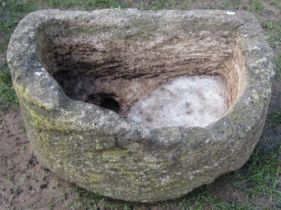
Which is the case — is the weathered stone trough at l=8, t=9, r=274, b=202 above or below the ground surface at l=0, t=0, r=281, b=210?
above

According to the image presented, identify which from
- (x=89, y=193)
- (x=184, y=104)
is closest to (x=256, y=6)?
(x=184, y=104)

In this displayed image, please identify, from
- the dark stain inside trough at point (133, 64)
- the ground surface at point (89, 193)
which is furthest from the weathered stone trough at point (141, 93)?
the ground surface at point (89, 193)

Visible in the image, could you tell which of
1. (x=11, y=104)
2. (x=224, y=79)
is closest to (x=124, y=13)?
(x=224, y=79)

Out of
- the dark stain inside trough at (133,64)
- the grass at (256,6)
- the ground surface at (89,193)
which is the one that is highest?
the dark stain inside trough at (133,64)

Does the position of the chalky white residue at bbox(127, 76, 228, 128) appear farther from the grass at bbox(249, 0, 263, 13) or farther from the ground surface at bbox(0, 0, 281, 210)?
the grass at bbox(249, 0, 263, 13)

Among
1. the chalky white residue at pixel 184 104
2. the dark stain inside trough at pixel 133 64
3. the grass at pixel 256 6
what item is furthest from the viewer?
the grass at pixel 256 6

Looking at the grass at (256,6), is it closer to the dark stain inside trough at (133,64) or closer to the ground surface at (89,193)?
the ground surface at (89,193)

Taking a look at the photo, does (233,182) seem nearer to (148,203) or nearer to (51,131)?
(148,203)

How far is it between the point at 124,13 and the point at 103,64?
1.31ft

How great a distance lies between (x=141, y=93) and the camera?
3.95 metres

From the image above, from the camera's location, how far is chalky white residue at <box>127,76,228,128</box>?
3.76 meters

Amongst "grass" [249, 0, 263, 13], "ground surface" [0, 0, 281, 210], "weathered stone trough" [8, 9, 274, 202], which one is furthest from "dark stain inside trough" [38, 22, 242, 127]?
"grass" [249, 0, 263, 13]

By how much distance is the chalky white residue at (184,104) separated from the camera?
3.76 meters

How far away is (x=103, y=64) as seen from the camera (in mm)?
3752
